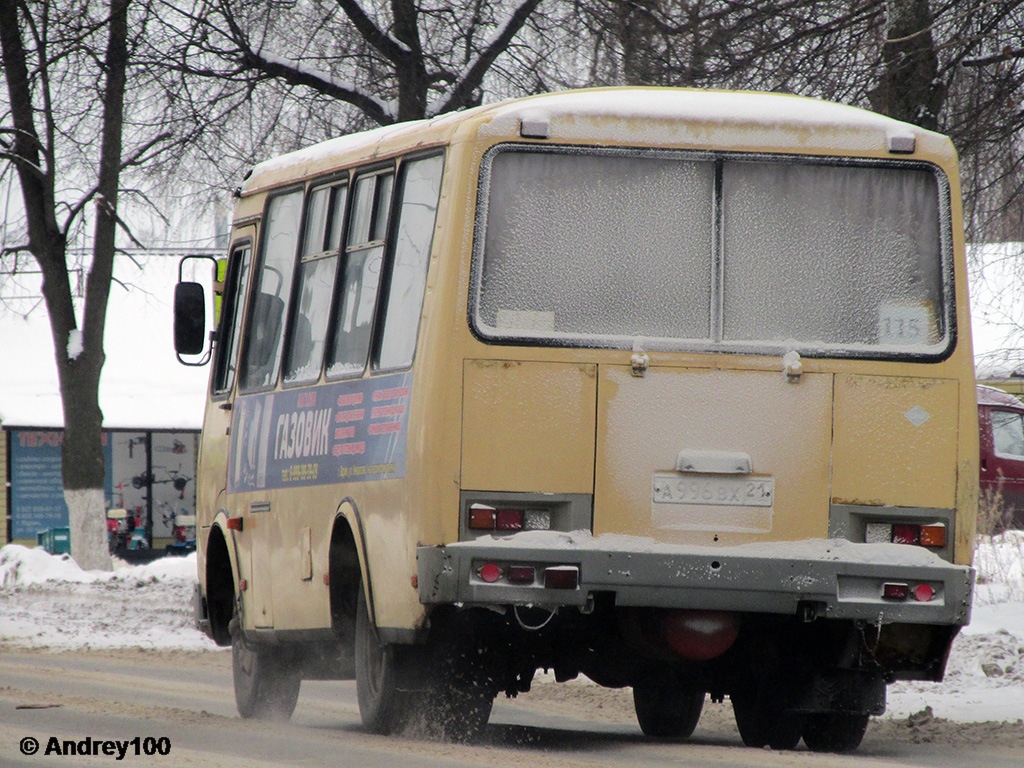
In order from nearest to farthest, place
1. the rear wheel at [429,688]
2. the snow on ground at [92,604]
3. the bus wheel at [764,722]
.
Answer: the rear wheel at [429,688] < the bus wheel at [764,722] < the snow on ground at [92,604]

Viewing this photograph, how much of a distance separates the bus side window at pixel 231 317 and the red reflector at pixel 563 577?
3707 millimetres

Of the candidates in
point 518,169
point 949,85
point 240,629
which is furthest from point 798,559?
point 949,85

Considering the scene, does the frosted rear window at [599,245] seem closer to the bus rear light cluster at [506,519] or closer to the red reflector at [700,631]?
the bus rear light cluster at [506,519]

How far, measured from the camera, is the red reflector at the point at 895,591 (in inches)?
304

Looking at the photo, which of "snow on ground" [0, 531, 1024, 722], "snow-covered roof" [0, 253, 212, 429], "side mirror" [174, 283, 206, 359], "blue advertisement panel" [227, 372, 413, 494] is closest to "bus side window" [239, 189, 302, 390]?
"blue advertisement panel" [227, 372, 413, 494]

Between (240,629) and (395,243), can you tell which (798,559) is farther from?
(240,629)

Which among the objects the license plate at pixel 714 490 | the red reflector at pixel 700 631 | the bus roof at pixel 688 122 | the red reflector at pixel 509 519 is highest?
the bus roof at pixel 688 122

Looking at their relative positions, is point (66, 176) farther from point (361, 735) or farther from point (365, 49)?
point (361, 735)

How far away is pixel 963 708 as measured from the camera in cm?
1054

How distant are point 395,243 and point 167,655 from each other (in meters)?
8.66

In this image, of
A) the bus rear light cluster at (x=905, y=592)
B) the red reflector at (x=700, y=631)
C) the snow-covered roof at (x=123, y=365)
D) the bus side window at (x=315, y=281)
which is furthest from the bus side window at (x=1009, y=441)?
the bus rear light cluster at (x=905, y=592)

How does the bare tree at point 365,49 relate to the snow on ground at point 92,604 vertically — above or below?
above

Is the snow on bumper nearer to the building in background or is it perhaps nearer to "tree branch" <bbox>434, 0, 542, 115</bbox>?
"tree branch" <bbox>434, 0, 542, 115</bbox>

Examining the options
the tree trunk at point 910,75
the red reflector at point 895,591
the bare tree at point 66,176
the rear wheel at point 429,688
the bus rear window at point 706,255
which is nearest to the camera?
the red reflector at point 895,591
